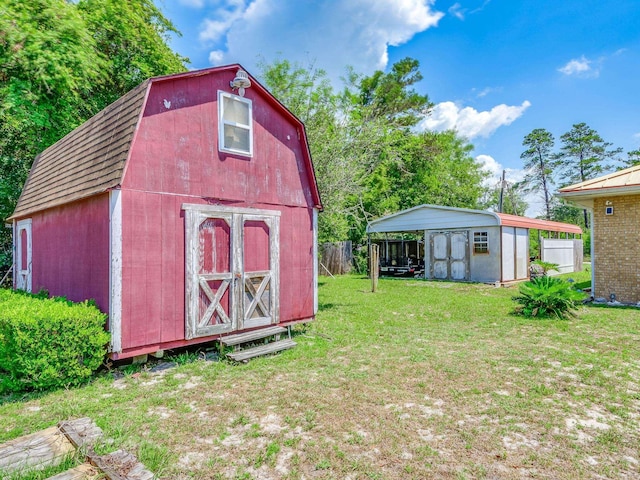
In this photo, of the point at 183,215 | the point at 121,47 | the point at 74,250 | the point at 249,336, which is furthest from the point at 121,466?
the point at 121,47

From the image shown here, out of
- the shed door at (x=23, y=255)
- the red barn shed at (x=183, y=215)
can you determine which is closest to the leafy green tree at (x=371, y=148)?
the red barn shed at (x=183, y=215)

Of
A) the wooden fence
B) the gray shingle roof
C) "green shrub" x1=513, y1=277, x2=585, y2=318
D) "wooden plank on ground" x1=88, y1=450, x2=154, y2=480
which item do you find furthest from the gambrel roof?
the wooden fence

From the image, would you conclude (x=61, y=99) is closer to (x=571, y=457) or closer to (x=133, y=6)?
(x=133, y=6)

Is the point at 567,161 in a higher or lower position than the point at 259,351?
higher

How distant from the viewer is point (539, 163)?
128 feet

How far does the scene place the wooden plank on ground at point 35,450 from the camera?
2.46m

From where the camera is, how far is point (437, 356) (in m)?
5.24

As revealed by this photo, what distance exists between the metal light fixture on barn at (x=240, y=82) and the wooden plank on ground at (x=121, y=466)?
5015 millimetres

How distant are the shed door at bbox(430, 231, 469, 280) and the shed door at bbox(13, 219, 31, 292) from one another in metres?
14.2

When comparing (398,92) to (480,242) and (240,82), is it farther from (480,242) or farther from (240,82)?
(240,82)

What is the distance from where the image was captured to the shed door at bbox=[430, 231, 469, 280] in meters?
14.9

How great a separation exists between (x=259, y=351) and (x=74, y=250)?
3.24 metres

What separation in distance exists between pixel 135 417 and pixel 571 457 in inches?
149

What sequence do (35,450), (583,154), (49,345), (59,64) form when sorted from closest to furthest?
(35,450), (49,345), (59,64), (583,154)
